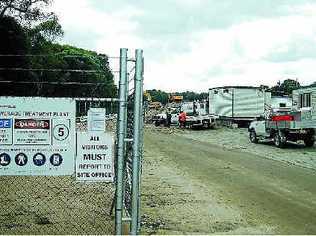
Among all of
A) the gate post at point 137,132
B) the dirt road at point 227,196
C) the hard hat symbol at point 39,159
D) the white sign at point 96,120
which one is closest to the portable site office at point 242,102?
the dirt road at point 227,196

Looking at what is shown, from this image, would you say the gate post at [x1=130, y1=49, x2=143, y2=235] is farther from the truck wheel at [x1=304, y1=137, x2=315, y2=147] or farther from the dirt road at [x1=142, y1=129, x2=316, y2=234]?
the truck wheel at [x1=304, y1=137, x2=315, y2=147]

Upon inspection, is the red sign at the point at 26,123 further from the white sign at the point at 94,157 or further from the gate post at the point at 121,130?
the gate post at the point at 121,130

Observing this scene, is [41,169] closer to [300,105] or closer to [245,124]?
[300,105]

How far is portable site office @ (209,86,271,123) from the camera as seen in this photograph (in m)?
45.9

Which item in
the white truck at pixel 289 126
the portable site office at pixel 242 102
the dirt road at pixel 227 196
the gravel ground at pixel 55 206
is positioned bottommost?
the dirt road at pixel 227 196

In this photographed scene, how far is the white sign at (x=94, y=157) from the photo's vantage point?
612 centimetres

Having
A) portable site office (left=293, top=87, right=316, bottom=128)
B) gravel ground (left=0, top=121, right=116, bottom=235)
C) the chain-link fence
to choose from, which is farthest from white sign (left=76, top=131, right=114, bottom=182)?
portable site office (left=293, top=87, right=316, bottom=128)

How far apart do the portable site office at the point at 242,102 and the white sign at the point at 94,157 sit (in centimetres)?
4028

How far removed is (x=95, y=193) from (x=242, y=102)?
3641 cm

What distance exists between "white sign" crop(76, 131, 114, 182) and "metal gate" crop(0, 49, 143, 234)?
0.17m

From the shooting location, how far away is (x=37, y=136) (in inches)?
237

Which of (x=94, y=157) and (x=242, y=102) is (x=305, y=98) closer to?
(x=242, y=102)

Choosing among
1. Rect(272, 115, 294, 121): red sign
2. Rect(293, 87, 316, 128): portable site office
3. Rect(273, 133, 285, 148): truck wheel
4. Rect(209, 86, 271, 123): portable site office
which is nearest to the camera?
Rect(272, 115, 294, 121): red sign

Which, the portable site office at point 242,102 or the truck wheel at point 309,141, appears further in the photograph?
the portable site office at point 242,102
